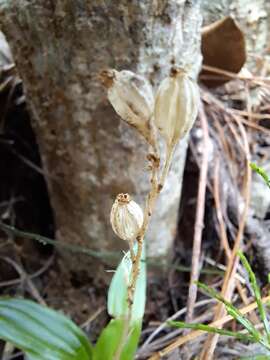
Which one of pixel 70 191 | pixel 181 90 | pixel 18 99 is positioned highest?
pixel 181 90

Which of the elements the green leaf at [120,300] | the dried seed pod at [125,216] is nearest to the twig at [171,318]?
the green leaf at [120,300]

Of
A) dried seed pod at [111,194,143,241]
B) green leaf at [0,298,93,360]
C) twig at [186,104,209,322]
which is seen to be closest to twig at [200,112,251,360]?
twig at [186,104,209,322]

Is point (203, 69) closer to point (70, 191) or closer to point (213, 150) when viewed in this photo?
point (213, 150)

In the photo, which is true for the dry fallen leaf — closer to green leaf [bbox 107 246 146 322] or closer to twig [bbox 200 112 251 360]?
twig [bbox 200 112 251 360]

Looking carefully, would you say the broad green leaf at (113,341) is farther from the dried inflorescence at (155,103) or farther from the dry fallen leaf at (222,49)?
the dry fallen leaf at (222,49)

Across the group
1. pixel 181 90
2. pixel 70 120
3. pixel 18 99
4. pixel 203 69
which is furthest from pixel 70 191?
pixel 181 90

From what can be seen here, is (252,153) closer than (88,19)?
No
